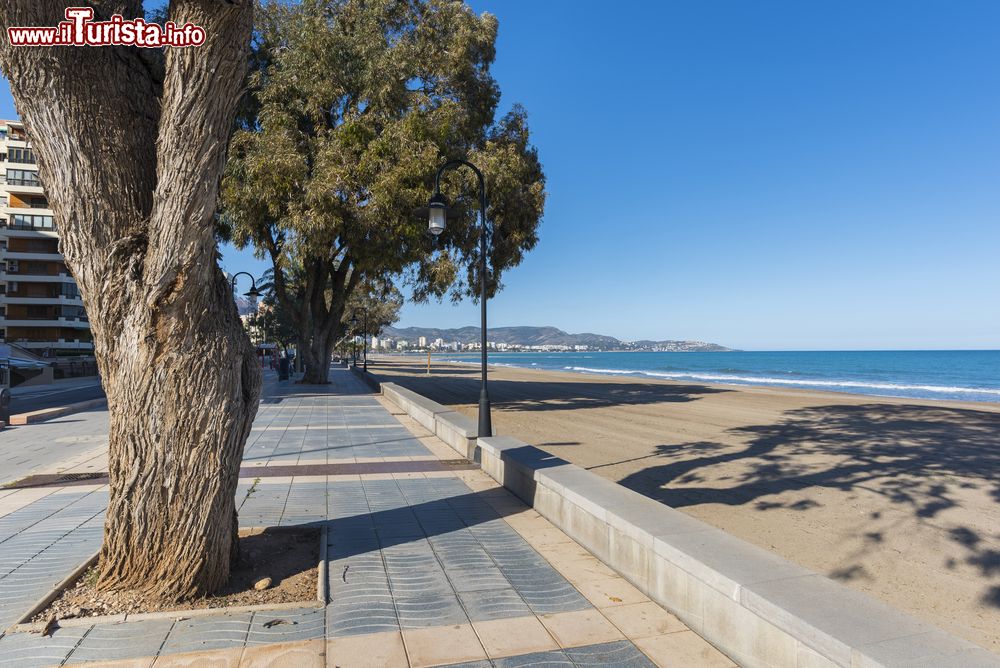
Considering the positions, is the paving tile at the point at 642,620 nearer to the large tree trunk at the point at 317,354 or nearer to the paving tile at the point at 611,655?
the paving tile at the point at 611,655

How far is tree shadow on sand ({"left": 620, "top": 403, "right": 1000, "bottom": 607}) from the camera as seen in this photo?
21.9ft

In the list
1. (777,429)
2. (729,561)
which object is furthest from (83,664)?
(777,429)

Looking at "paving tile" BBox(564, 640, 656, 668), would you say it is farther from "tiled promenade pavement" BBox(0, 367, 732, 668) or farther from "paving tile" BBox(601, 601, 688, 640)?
"paving tile" BBox(601, 601, 688, 640)

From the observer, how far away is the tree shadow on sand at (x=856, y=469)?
668 cm

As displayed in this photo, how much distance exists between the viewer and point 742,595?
2883 mm

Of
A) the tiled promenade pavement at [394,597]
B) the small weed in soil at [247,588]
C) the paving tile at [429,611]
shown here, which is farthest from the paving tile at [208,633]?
the paving tile at [429,611]

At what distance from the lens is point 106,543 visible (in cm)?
367

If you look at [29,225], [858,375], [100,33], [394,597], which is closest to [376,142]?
[100,33]

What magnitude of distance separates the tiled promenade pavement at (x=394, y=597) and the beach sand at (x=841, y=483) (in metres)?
2.28

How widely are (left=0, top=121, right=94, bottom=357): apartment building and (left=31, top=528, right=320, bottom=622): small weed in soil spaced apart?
192 feet

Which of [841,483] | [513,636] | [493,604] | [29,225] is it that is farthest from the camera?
[29,225]

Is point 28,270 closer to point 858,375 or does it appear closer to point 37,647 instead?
point 37,647

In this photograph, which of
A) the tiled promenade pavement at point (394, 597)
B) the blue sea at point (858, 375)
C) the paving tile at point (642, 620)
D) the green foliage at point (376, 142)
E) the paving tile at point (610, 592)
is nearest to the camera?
the tiled promenade pavement at point (394, 597)

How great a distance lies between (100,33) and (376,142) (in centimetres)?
1251
